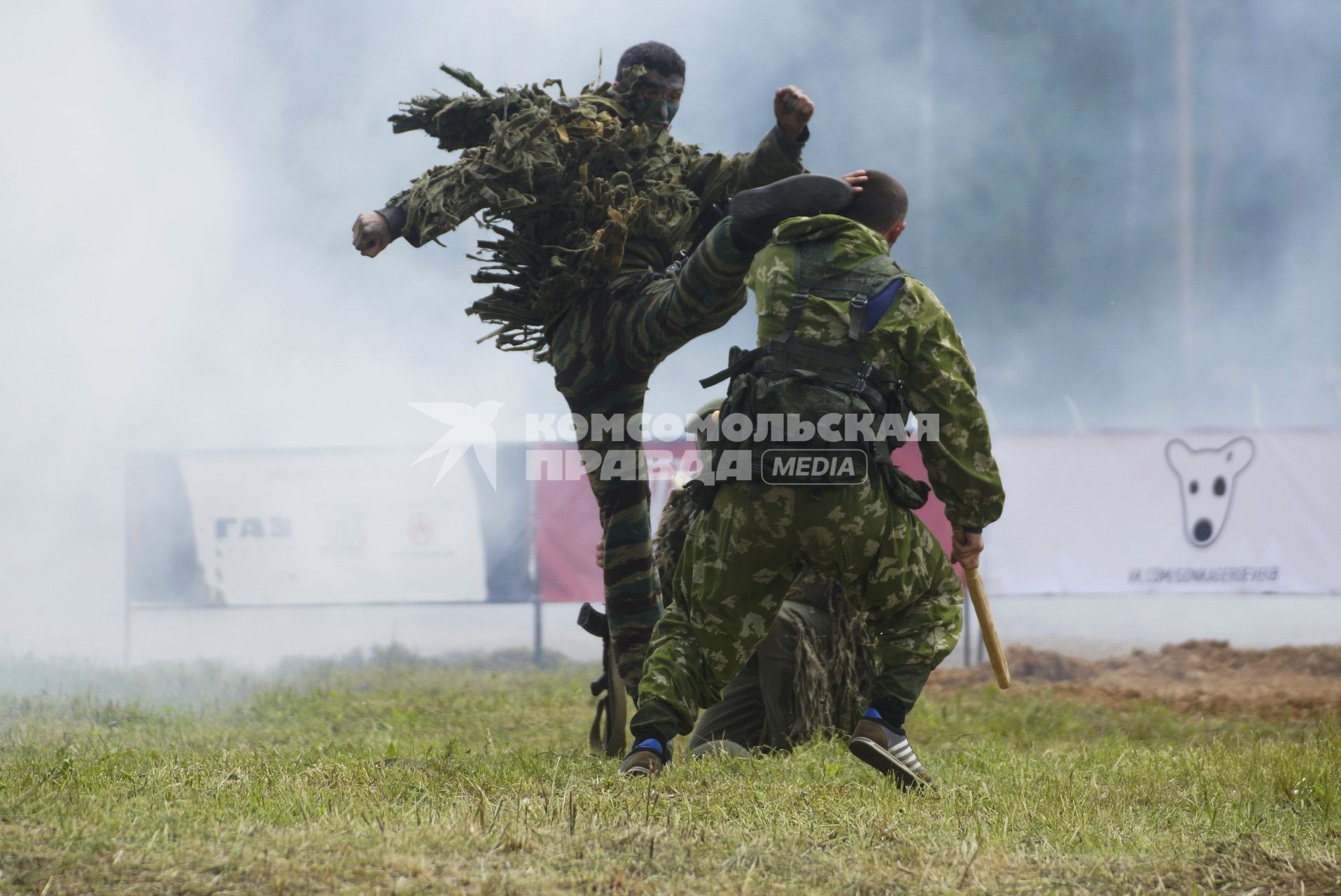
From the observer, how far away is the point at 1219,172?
13.7m

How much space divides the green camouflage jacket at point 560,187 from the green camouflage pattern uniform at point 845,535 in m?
0.97

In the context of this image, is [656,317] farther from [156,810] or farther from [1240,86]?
[1240,86]

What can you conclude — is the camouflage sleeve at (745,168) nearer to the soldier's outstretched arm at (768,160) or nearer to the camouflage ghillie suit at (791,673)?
the soldier's outstretched arm at (768,160)

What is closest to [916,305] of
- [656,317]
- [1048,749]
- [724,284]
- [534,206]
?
[724,284]

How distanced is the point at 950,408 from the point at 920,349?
0.18 meters

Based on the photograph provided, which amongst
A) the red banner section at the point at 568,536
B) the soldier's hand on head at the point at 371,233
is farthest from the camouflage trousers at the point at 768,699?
the red banner section at the point at 568,536

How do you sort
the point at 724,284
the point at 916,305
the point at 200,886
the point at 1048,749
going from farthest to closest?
the point at 1048,749, the point at 724,284, the point at 916,305, the point at 200,886

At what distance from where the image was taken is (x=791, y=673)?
4770 mm

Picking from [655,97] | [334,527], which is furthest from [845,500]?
[334,527]

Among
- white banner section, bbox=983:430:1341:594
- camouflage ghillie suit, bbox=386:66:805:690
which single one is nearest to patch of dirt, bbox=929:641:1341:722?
white banner section, bbox=983:430:1341:594

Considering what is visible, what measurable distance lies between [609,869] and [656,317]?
91.1 inches

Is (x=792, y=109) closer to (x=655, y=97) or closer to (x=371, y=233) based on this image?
(x=655, y=97)

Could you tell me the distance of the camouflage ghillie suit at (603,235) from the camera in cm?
432

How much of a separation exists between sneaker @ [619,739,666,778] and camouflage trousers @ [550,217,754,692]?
91 cm
